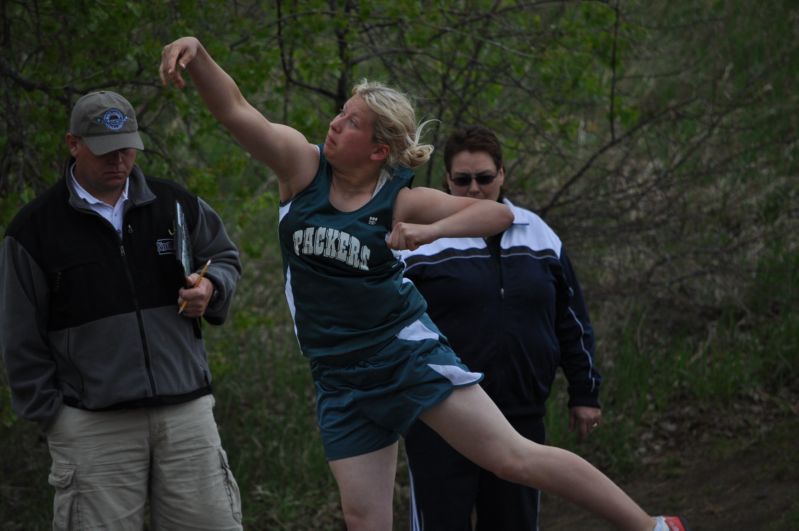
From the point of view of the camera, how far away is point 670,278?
29.3 ft

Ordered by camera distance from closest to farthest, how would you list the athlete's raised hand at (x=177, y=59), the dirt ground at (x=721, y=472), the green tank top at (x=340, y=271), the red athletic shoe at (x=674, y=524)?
the athlete's raised hand at (x=177, y=59) → the green tank top at (x=340, y=271) → the red athletic shoe at (x=674, y=524) → the dirt ground at (x=721, y=472)

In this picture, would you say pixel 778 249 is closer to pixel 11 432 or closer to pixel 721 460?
pixel 721 460

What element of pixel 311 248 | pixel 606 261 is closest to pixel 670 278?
pixel 606 261

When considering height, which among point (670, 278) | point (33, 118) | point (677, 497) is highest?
point (33, 118)

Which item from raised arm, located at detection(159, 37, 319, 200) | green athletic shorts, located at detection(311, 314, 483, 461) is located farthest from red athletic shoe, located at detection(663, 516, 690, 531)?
raised arm, located at detection(159, 37, 319, 200)

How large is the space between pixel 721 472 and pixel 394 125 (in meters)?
4.44

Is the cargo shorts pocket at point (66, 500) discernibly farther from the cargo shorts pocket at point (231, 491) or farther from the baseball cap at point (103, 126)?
the baseball cap at point (103, 126)

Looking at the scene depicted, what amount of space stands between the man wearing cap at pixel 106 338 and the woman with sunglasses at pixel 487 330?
87 cm

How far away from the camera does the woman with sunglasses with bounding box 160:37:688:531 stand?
155 inches

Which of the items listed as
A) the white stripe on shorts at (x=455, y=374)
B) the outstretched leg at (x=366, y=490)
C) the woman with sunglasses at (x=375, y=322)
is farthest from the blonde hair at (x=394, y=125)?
the outstretched leg at (x=366, y=490)

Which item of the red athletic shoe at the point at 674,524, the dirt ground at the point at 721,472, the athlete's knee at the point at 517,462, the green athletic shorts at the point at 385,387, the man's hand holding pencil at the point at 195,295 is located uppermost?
the man's hand holding pencil at the point at 195,295

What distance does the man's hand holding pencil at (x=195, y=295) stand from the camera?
14.2ft

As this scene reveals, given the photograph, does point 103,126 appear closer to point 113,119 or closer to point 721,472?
point 113,119

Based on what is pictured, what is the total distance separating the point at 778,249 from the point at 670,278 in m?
0.85
